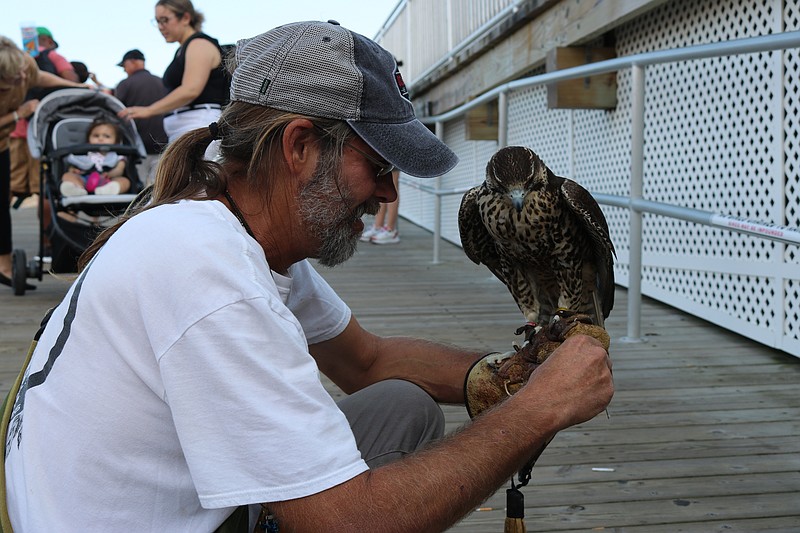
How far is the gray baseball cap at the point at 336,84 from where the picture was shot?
1.62m

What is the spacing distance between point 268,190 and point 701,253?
164 inches

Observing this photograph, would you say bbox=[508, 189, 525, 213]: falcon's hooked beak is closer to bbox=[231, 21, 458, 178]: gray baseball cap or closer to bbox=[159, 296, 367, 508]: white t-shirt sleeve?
bbox=[231, 21, 458, 178]: gray baseball cap

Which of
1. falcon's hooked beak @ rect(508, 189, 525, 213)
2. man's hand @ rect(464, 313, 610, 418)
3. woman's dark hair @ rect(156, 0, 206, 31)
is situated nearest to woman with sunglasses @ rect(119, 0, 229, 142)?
woman's dark hair @ rect(156, 0, 206, 31)

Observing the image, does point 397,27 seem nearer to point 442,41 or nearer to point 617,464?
point 442,41

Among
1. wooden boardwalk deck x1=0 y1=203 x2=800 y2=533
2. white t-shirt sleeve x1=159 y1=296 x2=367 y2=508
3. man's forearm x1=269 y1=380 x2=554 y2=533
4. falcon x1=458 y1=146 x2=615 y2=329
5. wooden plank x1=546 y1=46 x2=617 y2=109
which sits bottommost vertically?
wooden boardwalk deck x1=0 y1=203 x2=800 y2=533

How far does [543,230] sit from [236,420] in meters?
1.60

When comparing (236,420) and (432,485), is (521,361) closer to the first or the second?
(432,485)

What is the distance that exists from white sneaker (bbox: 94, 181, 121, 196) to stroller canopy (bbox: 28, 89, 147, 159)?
33cm

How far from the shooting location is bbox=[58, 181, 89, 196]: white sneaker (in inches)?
226

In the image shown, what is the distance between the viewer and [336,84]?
1610 millimetres

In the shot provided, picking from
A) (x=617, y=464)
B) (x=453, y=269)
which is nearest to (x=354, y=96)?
(x=617, y=464)

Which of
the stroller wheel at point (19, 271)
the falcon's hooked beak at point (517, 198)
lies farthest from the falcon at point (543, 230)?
the stroller wheel at point (19, 271)

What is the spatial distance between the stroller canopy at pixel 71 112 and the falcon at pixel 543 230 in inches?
153

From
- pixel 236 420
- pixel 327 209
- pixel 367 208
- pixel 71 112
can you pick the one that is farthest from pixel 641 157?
pixel 71 112
